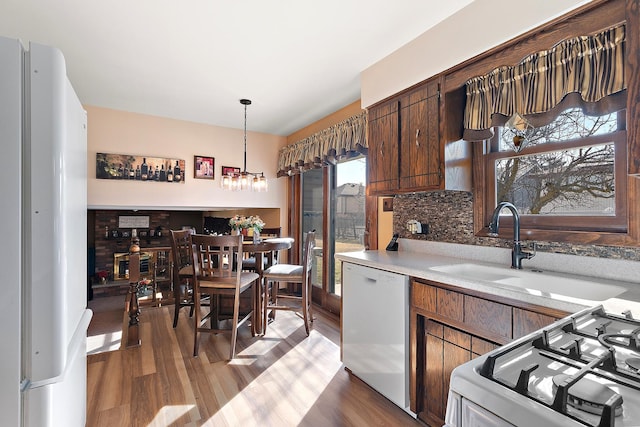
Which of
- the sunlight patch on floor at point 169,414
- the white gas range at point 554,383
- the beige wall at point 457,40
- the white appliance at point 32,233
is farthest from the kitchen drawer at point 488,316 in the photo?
the sunlight patch on floor at point 169,414

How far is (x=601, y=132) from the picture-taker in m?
1.56

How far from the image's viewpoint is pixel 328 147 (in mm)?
3410

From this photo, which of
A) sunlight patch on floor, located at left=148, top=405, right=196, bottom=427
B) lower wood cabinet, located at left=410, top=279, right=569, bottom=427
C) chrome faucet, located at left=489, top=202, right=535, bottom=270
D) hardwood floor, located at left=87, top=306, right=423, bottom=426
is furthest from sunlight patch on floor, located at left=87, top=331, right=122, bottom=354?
chrome faucet, located at left=489, top=202, right=535, bottom=270

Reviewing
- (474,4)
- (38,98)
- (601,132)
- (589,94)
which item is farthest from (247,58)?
(601,132)

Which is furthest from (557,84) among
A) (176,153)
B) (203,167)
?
(176,153)

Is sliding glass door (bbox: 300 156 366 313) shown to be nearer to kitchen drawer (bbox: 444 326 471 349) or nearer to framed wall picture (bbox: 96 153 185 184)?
kitchen drawer (bbox: 444 326 471 349)

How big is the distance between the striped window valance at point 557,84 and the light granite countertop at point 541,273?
2.49 feet

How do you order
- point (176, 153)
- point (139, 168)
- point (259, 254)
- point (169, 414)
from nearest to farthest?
point (169, 414) < point (259, 254) < point (139, 168) < point (176, 153)

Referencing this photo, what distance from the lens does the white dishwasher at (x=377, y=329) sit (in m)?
1.79

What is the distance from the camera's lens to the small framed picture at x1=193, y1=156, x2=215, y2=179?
161 inches

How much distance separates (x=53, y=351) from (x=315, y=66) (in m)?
2.43

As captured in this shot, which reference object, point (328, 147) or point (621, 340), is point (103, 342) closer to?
point (328, 147)

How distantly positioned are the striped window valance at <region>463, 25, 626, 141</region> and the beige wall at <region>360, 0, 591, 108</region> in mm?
160

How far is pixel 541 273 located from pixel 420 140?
109cm
